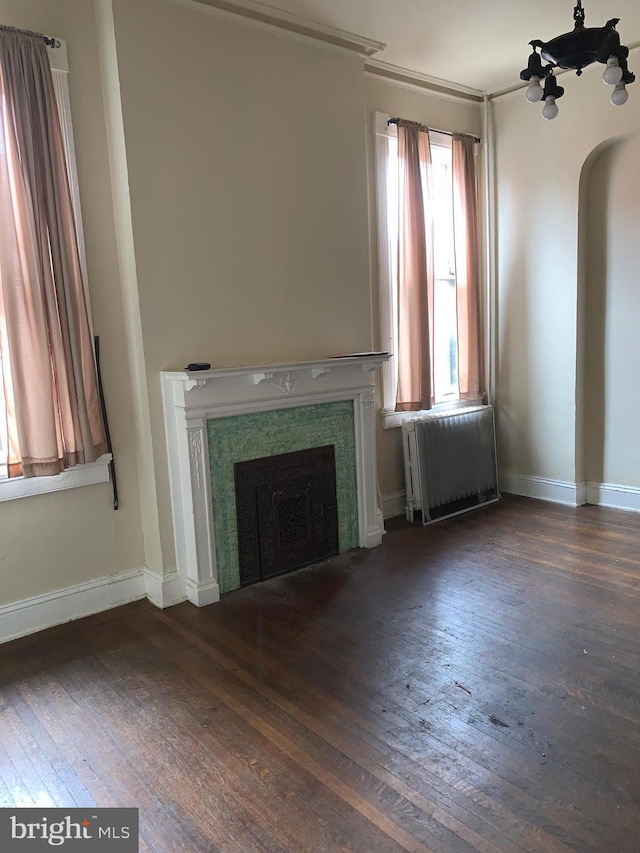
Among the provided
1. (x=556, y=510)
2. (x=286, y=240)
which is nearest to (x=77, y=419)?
(x=286, y=240)

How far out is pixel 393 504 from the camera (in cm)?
481

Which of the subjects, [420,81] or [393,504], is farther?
[393,504]

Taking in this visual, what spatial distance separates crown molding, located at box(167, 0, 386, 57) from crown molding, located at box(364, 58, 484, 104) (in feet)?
0.69

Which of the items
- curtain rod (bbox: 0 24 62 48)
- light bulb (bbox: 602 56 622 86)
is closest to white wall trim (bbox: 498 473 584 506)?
light bulb (bbox: 602 56 622 86)

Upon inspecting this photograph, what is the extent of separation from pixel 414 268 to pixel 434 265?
33 centimetres

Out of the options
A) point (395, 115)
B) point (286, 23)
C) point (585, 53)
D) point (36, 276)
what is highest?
point (286, 23)

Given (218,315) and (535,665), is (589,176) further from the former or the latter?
(535,665)

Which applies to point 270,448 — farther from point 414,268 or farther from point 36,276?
point 414,268

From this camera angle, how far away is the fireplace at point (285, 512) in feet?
11.9

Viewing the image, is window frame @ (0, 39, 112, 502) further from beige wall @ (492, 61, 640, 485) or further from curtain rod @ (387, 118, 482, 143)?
beige wall @ (492, 61, 640, 485)

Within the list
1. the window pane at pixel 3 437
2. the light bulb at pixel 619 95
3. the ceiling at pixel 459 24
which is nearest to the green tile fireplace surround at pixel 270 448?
the window pane at pixel 3 437

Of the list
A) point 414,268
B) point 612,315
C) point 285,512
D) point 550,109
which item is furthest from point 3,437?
point 612,315

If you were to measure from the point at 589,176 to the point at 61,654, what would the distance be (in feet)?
15.0

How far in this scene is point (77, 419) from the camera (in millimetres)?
3139
